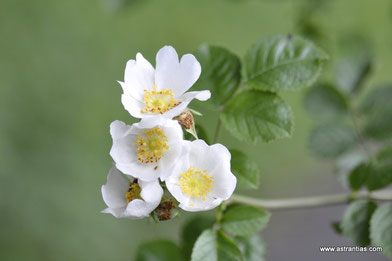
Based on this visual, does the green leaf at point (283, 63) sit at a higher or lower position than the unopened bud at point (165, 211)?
higher

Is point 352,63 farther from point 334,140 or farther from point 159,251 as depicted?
point 159,251

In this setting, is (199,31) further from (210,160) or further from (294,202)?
(210,160)

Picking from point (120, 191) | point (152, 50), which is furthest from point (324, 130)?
point (152, 50)

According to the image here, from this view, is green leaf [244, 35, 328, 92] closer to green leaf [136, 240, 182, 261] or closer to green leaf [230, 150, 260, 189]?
green leaf [230, 150, 260, 189]

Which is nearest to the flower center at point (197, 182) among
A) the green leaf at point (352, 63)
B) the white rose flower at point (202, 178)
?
the white rose flower at point (202, 178)

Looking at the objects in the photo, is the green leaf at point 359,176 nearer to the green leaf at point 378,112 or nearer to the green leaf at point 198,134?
the green leaf at point 378,112

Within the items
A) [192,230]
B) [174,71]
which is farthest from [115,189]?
[192,230]
